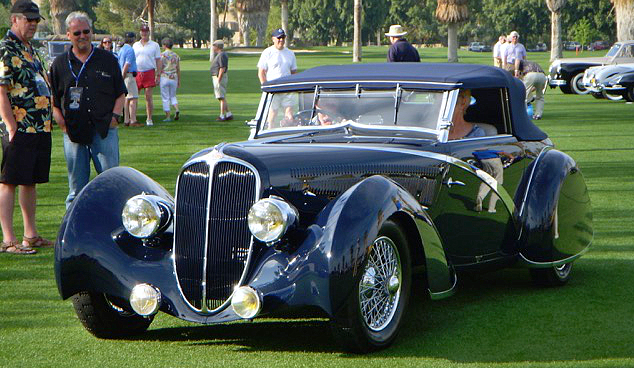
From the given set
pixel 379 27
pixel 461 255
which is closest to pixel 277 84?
pixel 461 255

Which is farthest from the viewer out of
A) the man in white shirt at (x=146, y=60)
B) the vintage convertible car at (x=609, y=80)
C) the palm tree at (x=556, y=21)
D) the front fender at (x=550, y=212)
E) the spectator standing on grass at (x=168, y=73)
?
the palm tree at (x=556, y=21)

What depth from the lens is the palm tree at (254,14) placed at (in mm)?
84750

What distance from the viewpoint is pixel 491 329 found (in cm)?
601

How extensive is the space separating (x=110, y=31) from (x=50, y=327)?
90164 millimetres

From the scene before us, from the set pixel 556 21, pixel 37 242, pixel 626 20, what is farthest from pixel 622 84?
pixel 556 21

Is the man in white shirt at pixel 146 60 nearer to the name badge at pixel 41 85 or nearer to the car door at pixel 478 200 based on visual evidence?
the name badge at pixel 41 85

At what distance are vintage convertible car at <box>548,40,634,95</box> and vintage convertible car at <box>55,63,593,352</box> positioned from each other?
1035 inches

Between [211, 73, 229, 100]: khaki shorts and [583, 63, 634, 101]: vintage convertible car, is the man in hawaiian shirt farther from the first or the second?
[583, 63, 634, 101]: vintage convertible car

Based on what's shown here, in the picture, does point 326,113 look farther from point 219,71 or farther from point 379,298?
point 219,71

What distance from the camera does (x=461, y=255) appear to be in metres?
6.48

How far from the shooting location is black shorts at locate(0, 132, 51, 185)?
326 inches

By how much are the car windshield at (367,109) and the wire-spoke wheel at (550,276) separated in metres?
1.45

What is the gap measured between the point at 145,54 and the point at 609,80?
15.5 m

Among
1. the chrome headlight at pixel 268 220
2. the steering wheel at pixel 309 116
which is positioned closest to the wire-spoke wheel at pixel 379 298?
the chrome headlight at pixel 268 220
